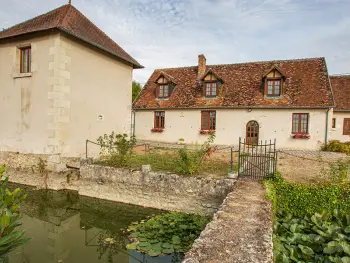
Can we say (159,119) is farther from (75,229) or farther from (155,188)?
(75,229)

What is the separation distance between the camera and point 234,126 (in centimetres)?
1492

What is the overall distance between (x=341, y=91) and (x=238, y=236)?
20.8 metres

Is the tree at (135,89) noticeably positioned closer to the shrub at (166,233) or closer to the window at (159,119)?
the window at (159,119)

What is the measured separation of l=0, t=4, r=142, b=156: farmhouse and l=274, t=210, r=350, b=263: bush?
7.82 m

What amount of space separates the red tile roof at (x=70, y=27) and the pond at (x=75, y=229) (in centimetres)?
604

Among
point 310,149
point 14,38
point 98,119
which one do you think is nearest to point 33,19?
point 14,38

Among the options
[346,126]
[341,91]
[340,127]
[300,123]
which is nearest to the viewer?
[300,123]

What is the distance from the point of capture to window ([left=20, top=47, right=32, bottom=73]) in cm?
936

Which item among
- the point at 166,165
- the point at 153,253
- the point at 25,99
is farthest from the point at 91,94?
the point at 153,253

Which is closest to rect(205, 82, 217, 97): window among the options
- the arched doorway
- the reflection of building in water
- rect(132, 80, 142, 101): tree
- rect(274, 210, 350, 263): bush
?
the arched doorway

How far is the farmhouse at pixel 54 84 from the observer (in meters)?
8.54

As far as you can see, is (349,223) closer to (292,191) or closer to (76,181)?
(292,191)

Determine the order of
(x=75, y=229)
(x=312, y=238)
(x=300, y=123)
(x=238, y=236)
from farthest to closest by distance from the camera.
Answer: (x=300, y=123)
(x=75, y=229)
(x=312, y=238)
(x=238, y=236)

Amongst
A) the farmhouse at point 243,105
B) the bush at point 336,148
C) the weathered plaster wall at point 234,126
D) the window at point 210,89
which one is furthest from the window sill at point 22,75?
the bush at point 336,148
